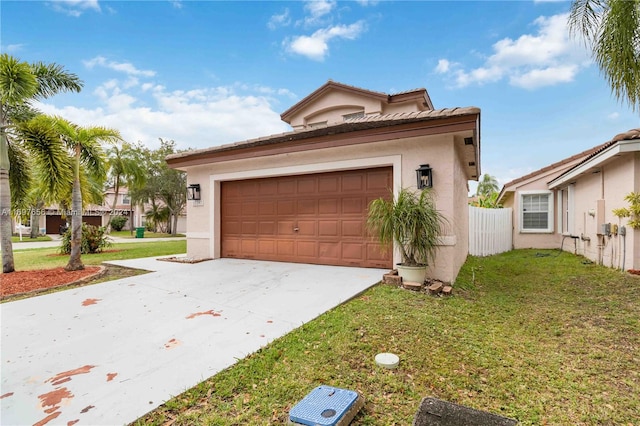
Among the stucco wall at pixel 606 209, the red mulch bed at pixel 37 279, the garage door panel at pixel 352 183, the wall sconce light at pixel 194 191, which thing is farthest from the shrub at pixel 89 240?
the stucco wall at pixel 606 209

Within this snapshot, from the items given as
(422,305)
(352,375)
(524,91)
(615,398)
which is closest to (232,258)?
(422,305)

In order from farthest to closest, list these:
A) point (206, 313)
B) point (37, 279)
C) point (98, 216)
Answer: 1. point (98, 216)
2. point (37, 279)
3. point (206, 313)

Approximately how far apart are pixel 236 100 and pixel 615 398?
56.3 feet

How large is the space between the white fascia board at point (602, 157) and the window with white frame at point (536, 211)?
6.79 feet

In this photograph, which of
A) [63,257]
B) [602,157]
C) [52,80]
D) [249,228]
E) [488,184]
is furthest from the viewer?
[488,184]

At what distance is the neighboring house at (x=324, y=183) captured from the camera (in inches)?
240

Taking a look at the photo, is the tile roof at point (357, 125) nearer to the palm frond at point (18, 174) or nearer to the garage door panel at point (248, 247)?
the garage door panel at point (248, 247)

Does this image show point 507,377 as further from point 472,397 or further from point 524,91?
point 524,91

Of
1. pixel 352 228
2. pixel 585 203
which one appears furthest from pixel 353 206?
pixel 585 203

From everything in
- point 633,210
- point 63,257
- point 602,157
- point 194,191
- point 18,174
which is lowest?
point 63,257

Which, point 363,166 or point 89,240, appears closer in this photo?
point 363,166

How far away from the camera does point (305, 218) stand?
7.87 metres

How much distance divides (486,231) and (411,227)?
868 centimetres

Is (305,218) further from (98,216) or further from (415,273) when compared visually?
(98,216)
